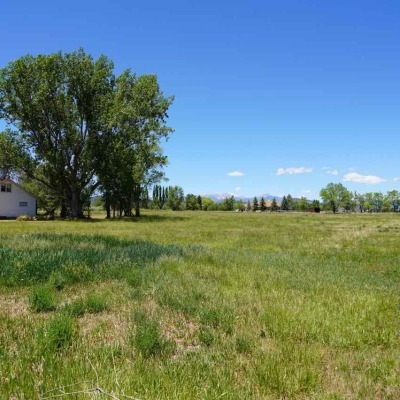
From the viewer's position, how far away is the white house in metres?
63.8

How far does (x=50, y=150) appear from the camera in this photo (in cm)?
5422

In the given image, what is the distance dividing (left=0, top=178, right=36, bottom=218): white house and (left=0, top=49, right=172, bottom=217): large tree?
381 inches

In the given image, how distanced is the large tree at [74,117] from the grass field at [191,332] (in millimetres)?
44290

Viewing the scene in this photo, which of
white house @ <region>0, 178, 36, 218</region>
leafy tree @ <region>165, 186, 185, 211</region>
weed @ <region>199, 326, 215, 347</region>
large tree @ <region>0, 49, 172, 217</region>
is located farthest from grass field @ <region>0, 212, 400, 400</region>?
leafy tree @ <region>165, 186, 185, 211</region>

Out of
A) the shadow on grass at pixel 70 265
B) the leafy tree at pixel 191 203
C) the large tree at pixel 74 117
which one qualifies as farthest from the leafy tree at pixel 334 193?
the shadow on grass at pixel 70 265

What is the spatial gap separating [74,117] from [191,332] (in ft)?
172

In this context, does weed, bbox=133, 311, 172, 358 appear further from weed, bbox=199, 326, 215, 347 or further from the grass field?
weed, bbox=199, 326, 215, 347

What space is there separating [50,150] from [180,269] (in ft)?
157

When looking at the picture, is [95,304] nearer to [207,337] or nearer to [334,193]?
[207,337]

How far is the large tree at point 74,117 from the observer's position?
172 feet

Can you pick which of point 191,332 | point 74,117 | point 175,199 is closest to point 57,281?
point 191,332

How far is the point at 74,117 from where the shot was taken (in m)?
53.9

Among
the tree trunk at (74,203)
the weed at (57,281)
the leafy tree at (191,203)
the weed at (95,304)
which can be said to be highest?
the leafy tree at (191,203)

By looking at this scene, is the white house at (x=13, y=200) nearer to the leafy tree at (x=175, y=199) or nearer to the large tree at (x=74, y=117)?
the large tree at (x=74, y=117)
